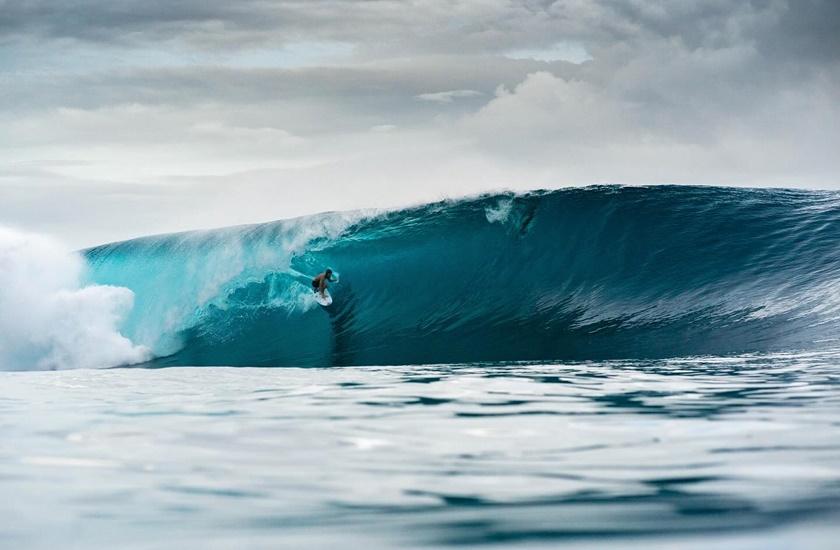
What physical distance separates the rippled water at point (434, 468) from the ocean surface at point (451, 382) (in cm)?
2

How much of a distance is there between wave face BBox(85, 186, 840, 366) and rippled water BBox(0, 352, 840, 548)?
512cm

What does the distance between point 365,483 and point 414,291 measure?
39.9 feet

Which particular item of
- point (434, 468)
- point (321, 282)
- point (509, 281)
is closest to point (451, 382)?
point (434, 468)

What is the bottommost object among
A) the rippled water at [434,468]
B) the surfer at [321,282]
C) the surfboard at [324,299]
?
the rippled water at [434,468]

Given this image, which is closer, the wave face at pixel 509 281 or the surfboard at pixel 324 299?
the wave face at pixel 509 281

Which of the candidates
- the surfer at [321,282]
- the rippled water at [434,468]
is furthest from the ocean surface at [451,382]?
the surfer at [321,282]

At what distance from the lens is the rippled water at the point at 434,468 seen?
2.60m

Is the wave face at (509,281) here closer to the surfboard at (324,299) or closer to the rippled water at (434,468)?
the surfboard at (324,299)

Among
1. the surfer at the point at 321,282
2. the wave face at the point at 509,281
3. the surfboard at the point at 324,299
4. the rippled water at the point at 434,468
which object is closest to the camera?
the rippled water at the point at 434,468

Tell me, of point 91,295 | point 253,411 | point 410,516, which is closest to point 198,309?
point 91,295

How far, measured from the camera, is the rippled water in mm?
2596

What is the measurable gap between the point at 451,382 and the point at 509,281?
7632 millimetres

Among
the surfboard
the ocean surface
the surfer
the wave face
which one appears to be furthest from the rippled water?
the surfboard

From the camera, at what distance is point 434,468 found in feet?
11.6
